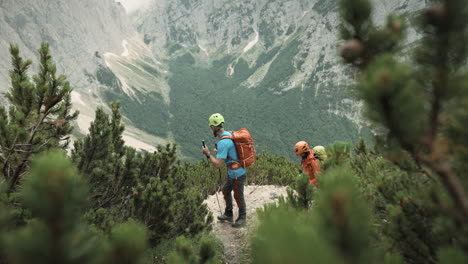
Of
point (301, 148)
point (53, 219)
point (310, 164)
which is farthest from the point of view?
point (301, 148)

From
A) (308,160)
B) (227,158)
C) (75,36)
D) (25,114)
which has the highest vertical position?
(75,36)

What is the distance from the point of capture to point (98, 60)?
142m

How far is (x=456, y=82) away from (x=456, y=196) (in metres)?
0.39

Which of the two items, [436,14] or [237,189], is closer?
[436,14]

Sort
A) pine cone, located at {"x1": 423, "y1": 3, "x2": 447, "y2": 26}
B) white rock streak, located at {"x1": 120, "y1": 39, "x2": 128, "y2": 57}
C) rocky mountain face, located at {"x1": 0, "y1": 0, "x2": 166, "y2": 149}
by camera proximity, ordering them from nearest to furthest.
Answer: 1. pine cone, located at {"x1": 423, "y1": 3, "x2": 447, "y2": 26}
2. rocky mountain face, located at {"x1": 0, "y1": 0, "x2": 166, "y2": 149}
3. white rock streak, located at {"x1": 120, "y1": 39, "x2": 128, "y2": 57}

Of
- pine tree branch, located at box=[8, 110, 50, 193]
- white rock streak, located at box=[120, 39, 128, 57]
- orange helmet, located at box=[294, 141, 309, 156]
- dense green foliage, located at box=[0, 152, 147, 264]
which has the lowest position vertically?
dense green foliage, located at box=[0, 152, 147, 264]

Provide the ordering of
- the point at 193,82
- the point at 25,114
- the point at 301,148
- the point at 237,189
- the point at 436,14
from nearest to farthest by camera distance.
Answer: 1. the point at 436,14
2. the point at 25,114
3. the point at 301,148
4. the point at 237,189
5. the point at 193,82

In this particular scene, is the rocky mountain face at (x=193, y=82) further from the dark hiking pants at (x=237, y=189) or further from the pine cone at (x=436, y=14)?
the pine cone at (x=436, y=14)

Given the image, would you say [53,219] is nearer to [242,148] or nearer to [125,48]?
[242,148]

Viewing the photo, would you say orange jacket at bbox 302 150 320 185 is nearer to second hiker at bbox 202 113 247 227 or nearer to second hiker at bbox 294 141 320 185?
second hiker at bbox 294 141 320 185

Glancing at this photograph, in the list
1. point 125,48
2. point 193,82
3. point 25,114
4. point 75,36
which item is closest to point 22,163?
point 25,114

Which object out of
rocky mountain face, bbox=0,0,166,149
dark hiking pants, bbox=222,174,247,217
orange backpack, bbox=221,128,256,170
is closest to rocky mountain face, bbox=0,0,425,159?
rocky mountain face, bbox=0,0,166,149

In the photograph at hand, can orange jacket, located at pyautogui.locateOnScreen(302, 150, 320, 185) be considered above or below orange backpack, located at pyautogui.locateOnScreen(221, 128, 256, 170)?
below

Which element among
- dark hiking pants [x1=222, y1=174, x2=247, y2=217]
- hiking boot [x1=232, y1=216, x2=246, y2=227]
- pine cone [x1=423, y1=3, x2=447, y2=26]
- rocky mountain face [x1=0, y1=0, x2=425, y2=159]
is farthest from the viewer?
rocky mountain face [x1=0, y1=0, x2=425, y2=159]
